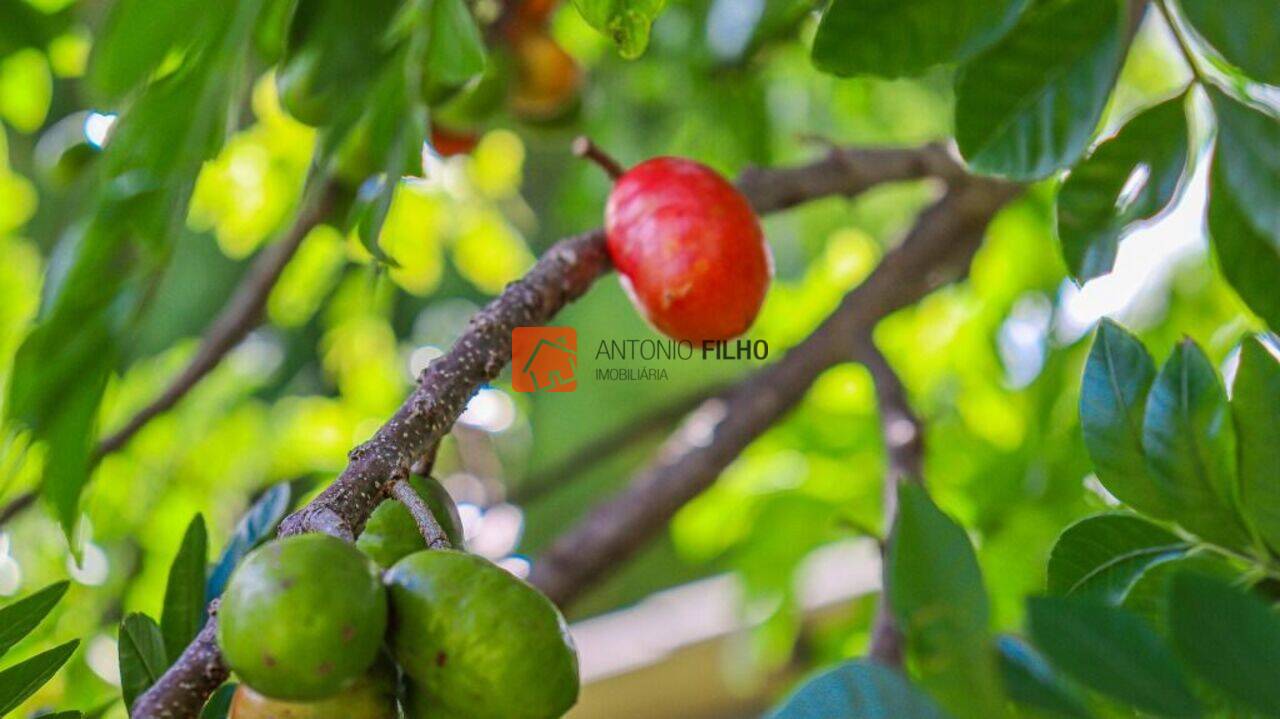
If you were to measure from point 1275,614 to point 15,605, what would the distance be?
1.58 ft

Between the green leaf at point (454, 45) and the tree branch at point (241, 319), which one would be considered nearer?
the green leaf at point (454, 45)

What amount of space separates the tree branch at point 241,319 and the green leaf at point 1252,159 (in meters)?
0.72

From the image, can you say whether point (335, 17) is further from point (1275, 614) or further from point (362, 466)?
point (1275, 614)

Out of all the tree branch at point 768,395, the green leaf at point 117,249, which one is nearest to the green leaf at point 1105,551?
the green leaf at point 117,249

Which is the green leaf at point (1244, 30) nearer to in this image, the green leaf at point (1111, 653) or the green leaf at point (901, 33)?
the green leaf at point (901, 33)

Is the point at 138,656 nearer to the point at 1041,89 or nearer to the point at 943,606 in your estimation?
the point at 943,606

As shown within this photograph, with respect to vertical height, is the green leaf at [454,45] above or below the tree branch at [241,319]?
above

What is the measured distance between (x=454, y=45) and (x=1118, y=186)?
0.36m

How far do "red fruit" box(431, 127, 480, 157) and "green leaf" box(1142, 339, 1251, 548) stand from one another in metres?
0.82

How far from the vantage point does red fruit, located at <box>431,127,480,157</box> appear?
1.19 meters

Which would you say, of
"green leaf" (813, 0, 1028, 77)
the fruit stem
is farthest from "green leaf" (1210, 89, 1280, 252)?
the fruit stem

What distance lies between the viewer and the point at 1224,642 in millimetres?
337

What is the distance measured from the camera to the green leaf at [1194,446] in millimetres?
502

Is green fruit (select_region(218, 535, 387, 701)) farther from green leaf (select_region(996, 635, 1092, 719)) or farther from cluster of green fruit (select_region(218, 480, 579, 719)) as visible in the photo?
green leaf (select_region(996, 635, 1092, 719))
